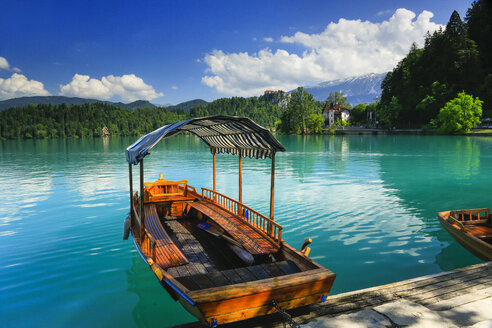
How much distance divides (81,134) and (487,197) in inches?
6415

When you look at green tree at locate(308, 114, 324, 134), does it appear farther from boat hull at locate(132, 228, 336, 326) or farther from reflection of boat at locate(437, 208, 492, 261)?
boat hull at locate(132, 228, 336, 326)

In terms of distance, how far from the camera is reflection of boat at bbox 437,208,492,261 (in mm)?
8016

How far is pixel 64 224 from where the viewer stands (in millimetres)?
13836

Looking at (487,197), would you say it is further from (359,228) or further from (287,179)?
(287,179)

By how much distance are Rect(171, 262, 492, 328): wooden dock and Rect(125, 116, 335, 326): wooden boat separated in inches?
12.0

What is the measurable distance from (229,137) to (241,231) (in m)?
3.54

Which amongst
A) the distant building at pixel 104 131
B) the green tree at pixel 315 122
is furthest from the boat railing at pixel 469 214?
the distant building at pixel 104 131

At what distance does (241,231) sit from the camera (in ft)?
28.0

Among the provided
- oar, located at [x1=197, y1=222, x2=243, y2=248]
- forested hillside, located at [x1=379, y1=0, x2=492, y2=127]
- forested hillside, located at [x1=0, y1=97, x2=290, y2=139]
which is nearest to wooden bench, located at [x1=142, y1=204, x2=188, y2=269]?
oar, located at [x1=197, y1=222, x2=243, y2=248]

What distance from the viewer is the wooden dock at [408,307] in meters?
4.96

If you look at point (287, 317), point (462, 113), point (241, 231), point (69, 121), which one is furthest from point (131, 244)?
point (69, 121)

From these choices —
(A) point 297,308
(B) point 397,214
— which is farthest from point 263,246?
(B) point 397,214

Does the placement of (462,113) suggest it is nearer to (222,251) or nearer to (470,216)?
(470,216)

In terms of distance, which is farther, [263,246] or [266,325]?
[263,246]
